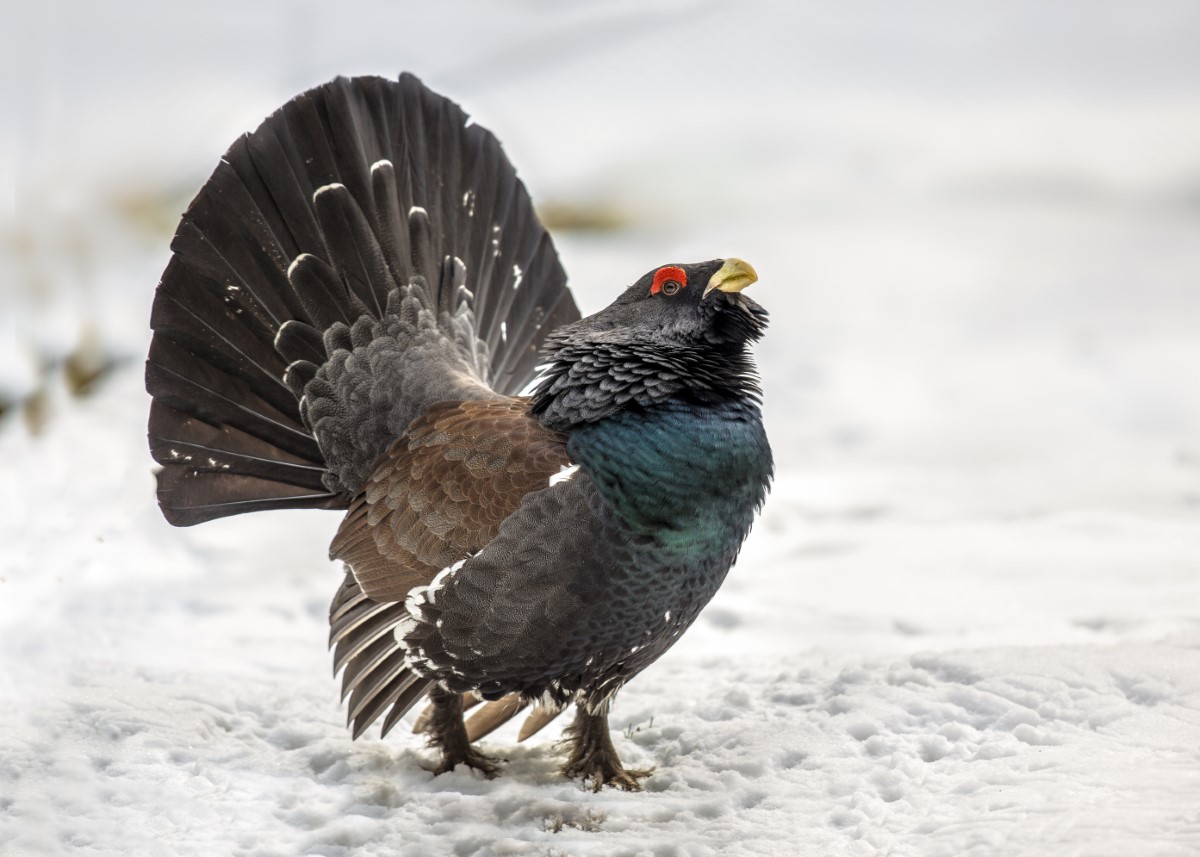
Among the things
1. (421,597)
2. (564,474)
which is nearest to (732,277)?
(564,474)

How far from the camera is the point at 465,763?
13.6 ft

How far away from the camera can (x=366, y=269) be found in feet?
15.1

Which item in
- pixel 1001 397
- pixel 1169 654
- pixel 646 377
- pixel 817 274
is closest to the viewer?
pixel 646 377

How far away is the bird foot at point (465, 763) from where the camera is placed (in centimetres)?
412

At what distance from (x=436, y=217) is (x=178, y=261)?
0.97 meters

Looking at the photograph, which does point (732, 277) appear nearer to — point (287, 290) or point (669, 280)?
point (669, 280)

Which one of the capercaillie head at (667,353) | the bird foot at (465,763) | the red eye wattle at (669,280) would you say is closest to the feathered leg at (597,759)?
the bird foot at (465,763)

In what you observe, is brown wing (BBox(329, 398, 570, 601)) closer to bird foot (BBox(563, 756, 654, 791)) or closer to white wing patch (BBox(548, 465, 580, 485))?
white wing patch (BBox(548, 465, 580, 485))

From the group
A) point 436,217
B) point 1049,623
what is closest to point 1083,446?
point 1049,623

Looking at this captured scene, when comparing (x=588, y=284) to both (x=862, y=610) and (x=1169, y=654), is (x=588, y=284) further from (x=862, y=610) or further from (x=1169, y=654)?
(x=1169, y=654)

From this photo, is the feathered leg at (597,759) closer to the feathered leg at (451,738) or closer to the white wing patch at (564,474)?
the feathered leg at (451,738)

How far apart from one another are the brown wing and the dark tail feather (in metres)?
0.27

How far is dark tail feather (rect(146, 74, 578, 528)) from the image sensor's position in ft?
14.6

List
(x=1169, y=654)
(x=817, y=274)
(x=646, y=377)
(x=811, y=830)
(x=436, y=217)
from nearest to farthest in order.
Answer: (x=811, y=830) → (x=646, y=377) → (x=1169, y=654) → (x=436, y=217) → (x=817, y=274)
